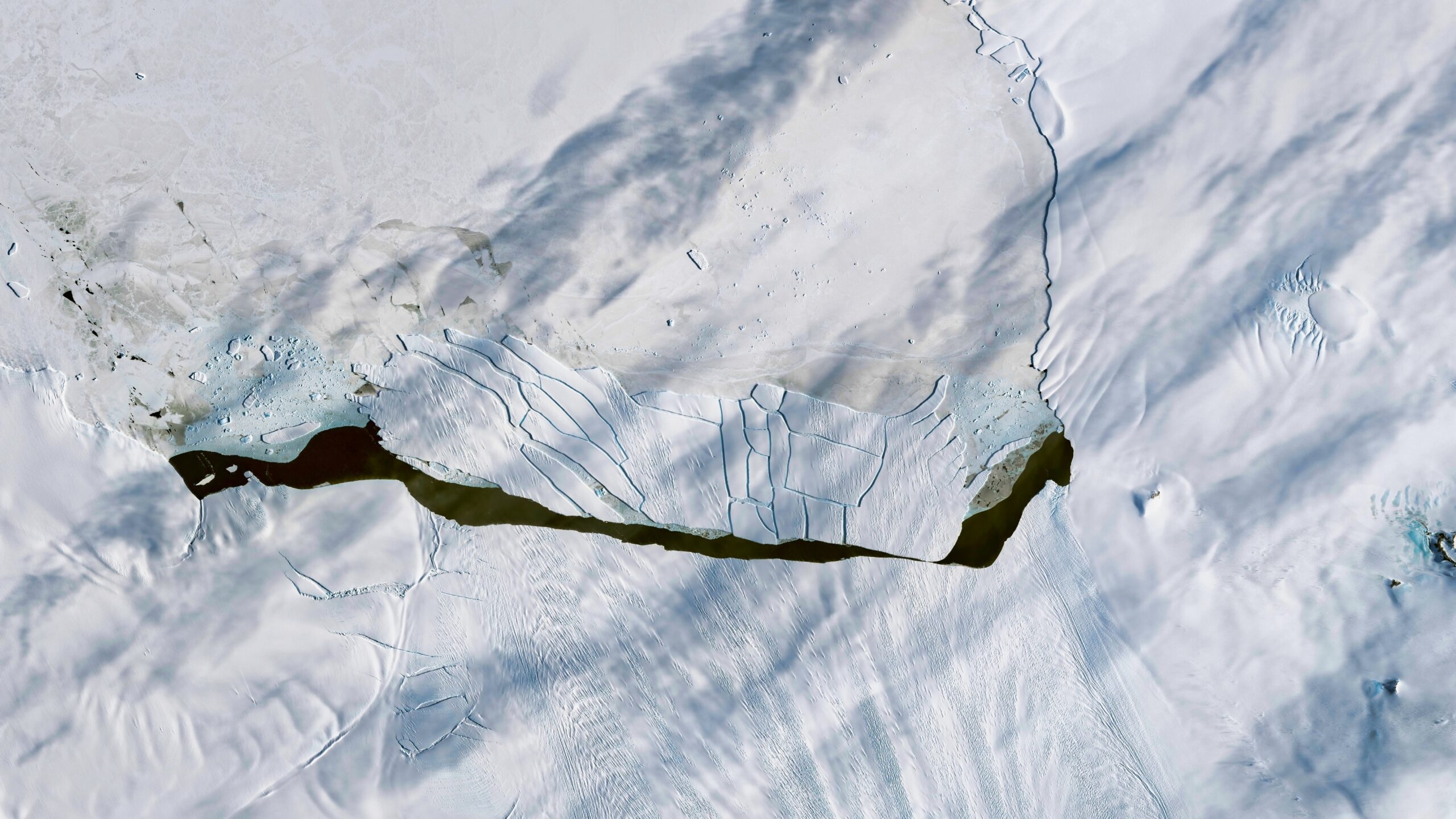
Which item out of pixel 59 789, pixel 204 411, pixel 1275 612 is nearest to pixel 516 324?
pixel 204 411

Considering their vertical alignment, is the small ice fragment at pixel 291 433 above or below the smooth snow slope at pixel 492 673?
above

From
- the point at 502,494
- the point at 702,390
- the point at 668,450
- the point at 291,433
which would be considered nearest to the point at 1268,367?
the point at 702,390

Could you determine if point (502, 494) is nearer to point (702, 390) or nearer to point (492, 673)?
point (492, 673)

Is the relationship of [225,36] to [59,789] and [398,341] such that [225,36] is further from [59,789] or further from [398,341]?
[59,789]

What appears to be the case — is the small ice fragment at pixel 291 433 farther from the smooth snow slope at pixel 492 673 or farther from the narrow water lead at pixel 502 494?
the smooth snow slope at pixel 492 673

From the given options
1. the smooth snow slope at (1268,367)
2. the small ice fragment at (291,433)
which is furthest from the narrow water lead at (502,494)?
the smooth snow slope at (1268,367)
